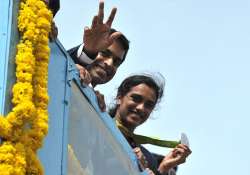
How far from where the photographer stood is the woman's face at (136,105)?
569cm

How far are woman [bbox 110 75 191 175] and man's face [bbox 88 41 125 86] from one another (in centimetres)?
54

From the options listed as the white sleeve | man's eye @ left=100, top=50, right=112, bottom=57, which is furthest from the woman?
the white sleeve

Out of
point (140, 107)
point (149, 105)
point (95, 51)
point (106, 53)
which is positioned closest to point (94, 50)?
point (95, 51)

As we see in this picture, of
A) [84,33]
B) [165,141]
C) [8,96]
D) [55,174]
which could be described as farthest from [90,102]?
[165,141]

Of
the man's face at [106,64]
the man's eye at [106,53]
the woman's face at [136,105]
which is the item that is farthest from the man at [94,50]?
the woman's face at [136,105]

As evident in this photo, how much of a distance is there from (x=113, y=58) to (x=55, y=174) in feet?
5.02

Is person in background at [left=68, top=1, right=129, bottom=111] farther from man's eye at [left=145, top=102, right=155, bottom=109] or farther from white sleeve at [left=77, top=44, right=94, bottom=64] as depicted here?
man's eye at [left=145, top=102, right=155, bottom=109]

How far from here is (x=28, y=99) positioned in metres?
3.36

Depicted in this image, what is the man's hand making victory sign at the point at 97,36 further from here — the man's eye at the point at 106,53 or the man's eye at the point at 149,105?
the man's eye at the point at 149,105

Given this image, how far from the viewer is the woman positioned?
5.69 m

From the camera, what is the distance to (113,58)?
5.19 m

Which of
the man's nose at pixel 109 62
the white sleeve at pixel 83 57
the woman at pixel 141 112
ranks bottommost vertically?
the woman at pixel 141 112

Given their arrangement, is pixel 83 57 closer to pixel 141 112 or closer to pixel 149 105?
pixel 141 112

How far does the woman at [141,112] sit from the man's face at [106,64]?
540 mm
